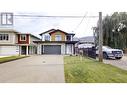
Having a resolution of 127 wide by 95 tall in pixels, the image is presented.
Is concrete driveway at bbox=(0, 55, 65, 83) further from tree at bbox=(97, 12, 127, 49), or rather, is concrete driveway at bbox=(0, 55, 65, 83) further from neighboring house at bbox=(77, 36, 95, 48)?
tree at bbox=(97, 12, 127, 49)

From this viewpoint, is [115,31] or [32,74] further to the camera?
[115,31]

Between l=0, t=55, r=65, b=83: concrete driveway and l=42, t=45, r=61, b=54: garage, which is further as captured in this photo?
l=42, t=45, r=61, b=54: garage

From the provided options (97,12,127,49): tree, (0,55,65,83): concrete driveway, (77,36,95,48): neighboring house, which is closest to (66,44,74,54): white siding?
(77,36,95,48): neighboring house

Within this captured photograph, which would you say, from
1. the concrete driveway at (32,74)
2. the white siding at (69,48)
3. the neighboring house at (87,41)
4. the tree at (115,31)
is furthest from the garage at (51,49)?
the concrete driveway at (32,74)

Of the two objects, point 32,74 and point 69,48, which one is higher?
point 69,48

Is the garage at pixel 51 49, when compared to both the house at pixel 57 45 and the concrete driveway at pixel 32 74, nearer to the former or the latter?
the house at pixel 57 45

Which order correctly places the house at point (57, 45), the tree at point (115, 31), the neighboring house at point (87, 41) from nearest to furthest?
the neighboring house at point (87, 41) < the tree at point (115, 31) < the house at point (57, 45)

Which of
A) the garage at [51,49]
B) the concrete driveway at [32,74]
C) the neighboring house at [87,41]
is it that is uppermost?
the neighboring house at [87,41]

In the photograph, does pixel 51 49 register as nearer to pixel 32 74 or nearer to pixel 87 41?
pixel 87 41

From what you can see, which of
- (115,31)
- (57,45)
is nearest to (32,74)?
(57,45)
